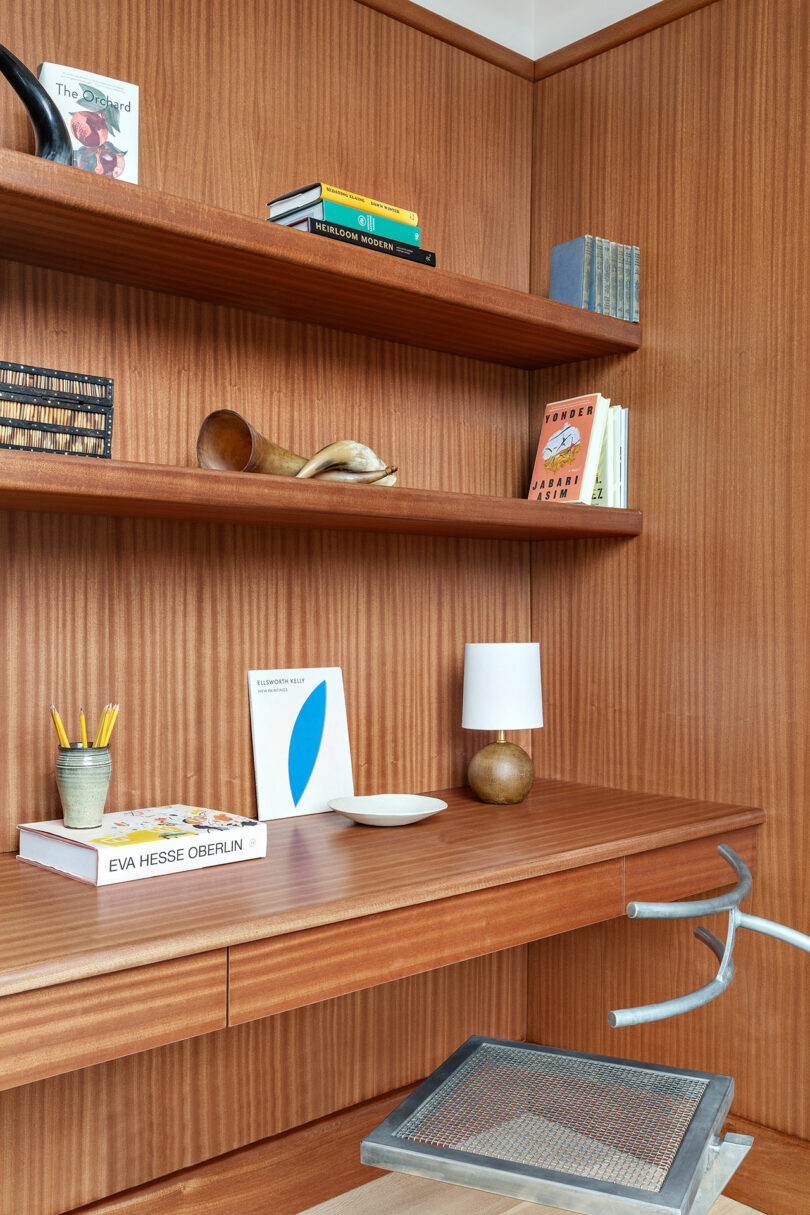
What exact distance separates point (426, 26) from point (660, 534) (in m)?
1.17

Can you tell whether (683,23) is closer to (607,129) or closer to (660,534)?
(607,129)

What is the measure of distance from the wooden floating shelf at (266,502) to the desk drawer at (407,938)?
2.05 feet

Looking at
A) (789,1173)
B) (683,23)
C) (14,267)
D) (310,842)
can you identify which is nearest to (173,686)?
(310,842)

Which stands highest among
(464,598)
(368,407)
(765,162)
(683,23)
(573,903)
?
(683,23)

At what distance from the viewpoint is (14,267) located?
161 cm

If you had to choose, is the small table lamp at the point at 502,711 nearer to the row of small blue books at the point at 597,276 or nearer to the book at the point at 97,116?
the row of small blue books at the point at 597,276

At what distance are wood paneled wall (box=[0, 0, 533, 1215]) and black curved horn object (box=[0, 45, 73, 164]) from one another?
0.11 metres

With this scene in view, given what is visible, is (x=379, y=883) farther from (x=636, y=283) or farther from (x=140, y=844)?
(x=636, y=283)

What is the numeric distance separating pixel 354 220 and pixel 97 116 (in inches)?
16.8

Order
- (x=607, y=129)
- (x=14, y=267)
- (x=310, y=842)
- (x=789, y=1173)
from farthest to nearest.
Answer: (x=607, y=129)
(x=789, y=1173)
(x=310, y=842)
(x=14, y=267)

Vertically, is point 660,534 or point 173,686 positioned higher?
point 660,534

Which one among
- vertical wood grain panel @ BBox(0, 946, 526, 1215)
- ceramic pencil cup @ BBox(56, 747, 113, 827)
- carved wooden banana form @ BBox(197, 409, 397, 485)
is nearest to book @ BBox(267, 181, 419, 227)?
carved wooden banana form @ BBox(197, 409, 397, 485)

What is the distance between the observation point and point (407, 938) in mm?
1457

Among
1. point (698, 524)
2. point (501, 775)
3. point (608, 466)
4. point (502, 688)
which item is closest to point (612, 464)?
point (608, 466)
